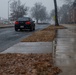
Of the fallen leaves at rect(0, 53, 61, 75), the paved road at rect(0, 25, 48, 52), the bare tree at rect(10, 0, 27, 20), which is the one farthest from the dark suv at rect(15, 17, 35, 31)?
the bare tree at rect(10, 0, 27, 20)

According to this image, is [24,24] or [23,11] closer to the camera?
[24,24]

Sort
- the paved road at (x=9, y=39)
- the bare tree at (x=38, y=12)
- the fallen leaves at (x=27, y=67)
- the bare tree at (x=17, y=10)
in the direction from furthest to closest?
the bare tree at (x=38, y=12) → the bare tree at (x=17, y=10) → the paved road at (x=9, y=39) → the fallen leaves at (x=27, y=67)

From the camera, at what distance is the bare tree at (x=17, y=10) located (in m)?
107

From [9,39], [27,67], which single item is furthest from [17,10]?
[27,67]

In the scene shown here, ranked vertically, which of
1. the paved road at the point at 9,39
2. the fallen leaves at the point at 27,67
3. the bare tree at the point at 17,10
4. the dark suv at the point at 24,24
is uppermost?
the bare tree at the point at 17,10

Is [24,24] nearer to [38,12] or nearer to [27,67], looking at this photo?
[27,67]

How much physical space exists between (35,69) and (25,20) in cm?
2532

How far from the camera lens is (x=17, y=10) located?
112m

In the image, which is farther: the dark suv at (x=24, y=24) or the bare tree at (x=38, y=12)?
the bare tree at (x=38, y=12)

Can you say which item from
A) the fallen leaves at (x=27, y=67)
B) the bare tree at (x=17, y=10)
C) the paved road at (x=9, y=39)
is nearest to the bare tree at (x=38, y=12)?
the bare tree at (x=17, y=10)

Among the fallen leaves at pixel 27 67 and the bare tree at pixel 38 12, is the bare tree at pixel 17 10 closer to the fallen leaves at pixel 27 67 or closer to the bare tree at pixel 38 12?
the bare tree at pixel 38 12

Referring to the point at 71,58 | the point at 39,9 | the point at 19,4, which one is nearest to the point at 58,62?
the point at 71,58

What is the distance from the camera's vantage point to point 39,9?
15212cm

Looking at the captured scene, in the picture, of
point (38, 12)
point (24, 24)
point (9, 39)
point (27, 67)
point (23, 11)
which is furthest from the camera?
point (38, 12)
